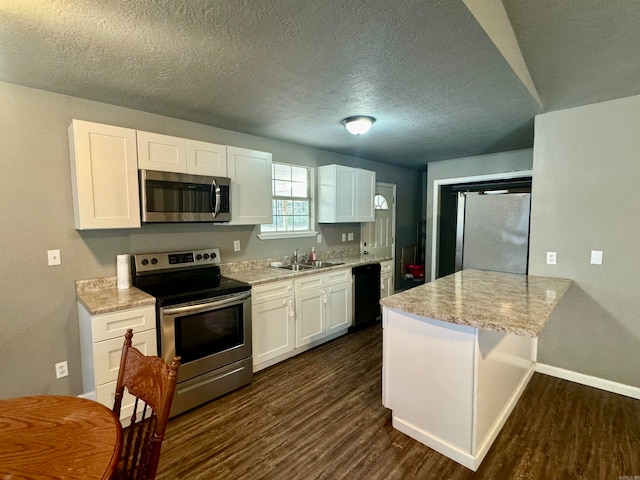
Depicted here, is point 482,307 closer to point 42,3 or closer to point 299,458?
point 299,458

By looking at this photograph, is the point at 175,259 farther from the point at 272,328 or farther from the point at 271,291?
the point at 272,328

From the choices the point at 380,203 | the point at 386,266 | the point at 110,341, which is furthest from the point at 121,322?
the point at 380,203

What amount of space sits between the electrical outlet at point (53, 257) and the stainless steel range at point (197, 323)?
1.64 ft

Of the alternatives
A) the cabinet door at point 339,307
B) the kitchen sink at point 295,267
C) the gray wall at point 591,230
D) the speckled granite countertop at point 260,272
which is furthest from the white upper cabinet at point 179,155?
the gray wall at point 591,230

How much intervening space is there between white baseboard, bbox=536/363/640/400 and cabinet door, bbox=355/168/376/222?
2630mm

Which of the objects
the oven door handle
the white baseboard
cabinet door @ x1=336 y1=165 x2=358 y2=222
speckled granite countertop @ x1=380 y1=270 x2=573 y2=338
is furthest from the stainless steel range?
the white baseboard

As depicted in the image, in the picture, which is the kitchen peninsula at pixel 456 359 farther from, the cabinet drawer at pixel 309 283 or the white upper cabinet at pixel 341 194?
the white upper cabinet at pixel 341 194

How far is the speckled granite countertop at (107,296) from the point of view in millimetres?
2082

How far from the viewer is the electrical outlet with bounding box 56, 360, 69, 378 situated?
2395mm

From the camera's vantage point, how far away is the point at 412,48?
170 cm

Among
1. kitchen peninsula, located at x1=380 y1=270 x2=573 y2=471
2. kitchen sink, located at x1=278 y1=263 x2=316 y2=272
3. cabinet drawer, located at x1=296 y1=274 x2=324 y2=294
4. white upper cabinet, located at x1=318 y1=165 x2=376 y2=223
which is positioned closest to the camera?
kitchen peninsula, located at x1=380 y1=270 x2=573 y2=471

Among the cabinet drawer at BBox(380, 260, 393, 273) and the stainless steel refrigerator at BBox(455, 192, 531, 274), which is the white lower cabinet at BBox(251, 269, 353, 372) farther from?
the stainless steel refrigerator at BBox(455, 192, 531, 274)

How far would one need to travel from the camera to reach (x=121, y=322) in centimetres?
211

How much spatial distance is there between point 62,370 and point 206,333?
3.72 feet
